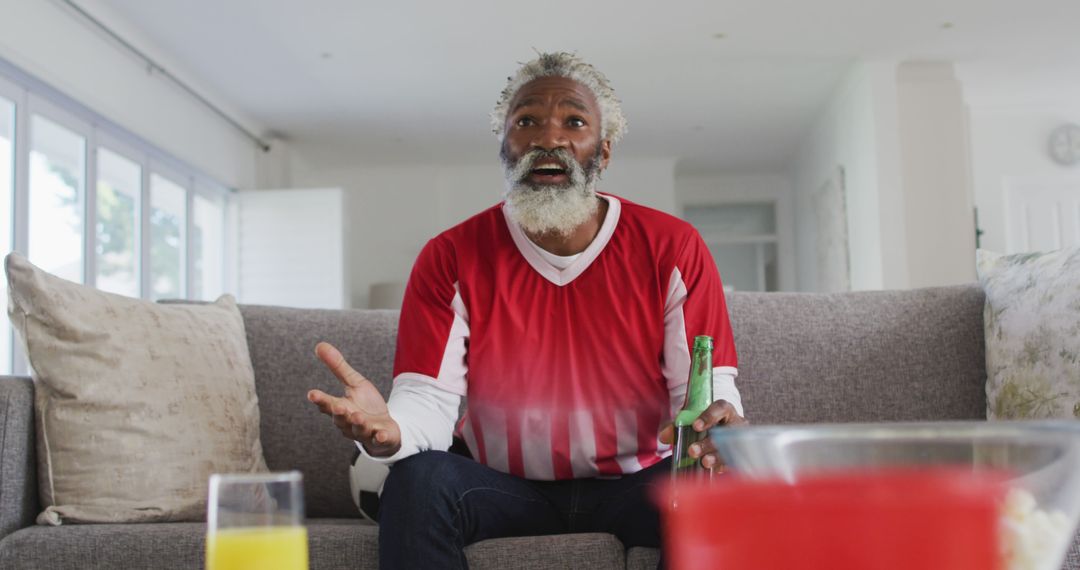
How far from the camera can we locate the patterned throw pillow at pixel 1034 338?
1724 mm

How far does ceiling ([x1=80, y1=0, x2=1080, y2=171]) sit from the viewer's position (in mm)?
5531

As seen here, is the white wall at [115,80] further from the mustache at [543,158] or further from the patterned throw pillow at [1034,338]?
the patterned throw pillow at [1034,338]

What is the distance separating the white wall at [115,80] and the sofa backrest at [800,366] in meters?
3.38

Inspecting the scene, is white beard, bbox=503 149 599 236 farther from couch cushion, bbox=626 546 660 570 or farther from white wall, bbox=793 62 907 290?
white wall, bbox=793 62 907 290

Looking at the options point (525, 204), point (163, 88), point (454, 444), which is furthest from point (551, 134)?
point (163, 88)

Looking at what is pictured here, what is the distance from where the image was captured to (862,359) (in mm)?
2006

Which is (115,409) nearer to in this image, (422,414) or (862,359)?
(422,414)

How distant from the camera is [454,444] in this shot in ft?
5.89

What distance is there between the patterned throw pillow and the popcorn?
1.55 meters

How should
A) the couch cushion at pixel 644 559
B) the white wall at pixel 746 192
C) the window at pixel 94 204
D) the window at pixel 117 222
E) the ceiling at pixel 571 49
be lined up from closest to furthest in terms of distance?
the couch cushion at pixel 644 559, the window at pixel 94 204, the ceiling at pixel 571 49, the window at pixel 117 222, the white wall at pixel 746 192

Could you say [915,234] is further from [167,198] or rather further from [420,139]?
[167,198]

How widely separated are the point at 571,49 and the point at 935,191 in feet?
8.43

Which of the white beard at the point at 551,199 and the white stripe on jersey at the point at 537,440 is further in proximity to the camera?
the white beard at the point at 551,199

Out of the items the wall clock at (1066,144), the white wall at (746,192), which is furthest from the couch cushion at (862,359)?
the white wall at (746,192)
